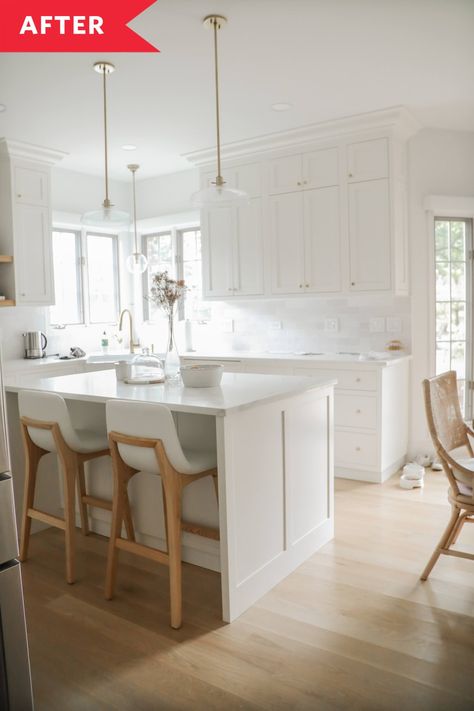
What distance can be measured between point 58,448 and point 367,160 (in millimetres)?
3128

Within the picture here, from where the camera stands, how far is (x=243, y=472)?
8.06 feet

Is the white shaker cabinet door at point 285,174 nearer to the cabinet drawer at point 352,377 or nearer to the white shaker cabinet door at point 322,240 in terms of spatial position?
the white shaker cabinet door at point 322,240

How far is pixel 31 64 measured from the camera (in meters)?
3.20

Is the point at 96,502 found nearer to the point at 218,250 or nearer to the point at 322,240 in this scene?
the point at 322,240

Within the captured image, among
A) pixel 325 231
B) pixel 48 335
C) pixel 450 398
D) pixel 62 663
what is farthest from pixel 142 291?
pixel 62 663

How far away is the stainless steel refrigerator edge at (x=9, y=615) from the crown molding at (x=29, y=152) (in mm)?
3887

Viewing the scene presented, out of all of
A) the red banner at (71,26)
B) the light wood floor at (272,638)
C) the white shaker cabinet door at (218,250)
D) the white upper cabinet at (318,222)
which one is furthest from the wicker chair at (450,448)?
the white shaker cabinet door at (218,250)

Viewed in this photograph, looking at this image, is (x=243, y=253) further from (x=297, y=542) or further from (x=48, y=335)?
(x=297, y=542)

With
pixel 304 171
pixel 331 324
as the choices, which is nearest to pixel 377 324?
pixel 331 324

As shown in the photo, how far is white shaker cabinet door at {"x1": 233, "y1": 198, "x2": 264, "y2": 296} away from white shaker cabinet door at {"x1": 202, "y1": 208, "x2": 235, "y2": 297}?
7 cm

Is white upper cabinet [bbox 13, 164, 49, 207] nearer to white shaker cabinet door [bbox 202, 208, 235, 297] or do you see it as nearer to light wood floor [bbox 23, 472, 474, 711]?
white shaker cabinet door [bbox 202, 208, 235, 297]

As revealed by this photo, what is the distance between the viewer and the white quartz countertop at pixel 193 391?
243 centimetres

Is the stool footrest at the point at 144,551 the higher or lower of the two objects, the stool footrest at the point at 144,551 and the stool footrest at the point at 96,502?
the lower

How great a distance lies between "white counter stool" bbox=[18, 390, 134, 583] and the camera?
277 centimetres
